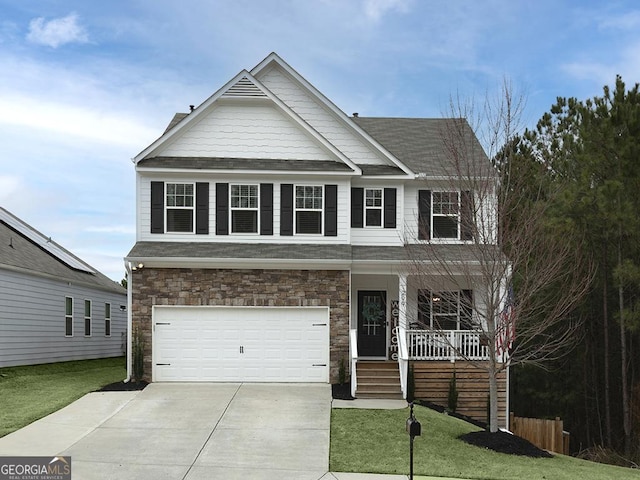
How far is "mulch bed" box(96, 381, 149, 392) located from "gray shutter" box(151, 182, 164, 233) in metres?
4.01

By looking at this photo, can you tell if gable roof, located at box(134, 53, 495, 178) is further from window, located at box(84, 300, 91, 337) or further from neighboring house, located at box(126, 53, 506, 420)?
window, located at box(84, 300, 91, 337)

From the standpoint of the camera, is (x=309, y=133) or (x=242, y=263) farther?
(x=309, y=133)

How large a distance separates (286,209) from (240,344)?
3810 mm

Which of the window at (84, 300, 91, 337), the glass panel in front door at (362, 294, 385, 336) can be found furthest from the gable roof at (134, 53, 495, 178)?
the window at (84, 300, 91, 337)

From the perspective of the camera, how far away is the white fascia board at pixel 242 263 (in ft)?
55.0

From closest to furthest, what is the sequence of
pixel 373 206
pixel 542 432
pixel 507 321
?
pixel 507 321
pixel 542 432
pixel 373 206

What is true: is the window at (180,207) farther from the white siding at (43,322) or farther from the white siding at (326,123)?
the white siding at (43,322)

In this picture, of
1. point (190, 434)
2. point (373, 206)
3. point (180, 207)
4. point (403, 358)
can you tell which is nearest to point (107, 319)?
point (180, 207)

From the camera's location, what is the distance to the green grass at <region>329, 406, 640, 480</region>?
1070cm

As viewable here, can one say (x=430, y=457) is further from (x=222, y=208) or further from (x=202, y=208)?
(x=202, y=208)

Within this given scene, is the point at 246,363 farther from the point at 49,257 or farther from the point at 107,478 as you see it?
the point at 49,257

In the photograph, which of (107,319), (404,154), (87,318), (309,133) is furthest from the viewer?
(107,319)

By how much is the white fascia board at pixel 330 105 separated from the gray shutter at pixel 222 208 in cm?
373

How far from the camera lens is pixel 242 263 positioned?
55.9ft
